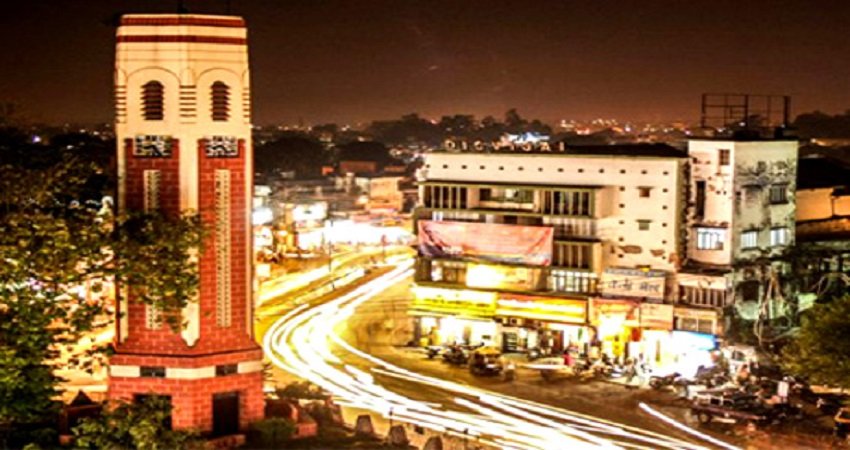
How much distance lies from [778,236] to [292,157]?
12781 centimetres

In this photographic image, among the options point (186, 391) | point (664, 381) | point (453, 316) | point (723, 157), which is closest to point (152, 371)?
point (186, 391)

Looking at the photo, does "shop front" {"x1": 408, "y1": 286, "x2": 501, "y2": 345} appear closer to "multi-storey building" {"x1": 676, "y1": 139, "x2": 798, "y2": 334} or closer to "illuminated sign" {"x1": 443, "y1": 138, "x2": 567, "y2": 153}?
"illuminated sign" {"x1": 443, "y1": 138, "x2": 567, "y2": 153}

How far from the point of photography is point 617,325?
52.5 meters

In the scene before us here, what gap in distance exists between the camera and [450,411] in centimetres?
4350

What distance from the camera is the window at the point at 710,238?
53031 mm

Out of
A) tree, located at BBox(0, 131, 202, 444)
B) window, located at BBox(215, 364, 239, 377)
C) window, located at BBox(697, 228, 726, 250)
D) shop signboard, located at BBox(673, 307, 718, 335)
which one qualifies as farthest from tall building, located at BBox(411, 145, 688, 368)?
tree, located at BBox(0, 131, 202, 444)

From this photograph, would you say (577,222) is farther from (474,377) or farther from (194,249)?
(194,249)

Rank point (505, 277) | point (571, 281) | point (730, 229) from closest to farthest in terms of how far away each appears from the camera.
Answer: point (730, 229) < point (571, 281) < point (505, 277)

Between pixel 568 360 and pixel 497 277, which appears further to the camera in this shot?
pixel 497 277

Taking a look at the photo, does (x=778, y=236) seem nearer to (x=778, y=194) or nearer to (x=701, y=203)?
(x=778, y=194)

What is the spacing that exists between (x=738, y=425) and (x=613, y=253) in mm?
13274

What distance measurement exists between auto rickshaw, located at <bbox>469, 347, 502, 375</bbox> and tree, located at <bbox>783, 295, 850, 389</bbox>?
37.9 feet

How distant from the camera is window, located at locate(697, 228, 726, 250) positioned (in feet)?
174

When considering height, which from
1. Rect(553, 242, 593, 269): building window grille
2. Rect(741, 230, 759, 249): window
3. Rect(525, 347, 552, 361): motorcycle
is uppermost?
Rect(741, 230, 759, 249): window
